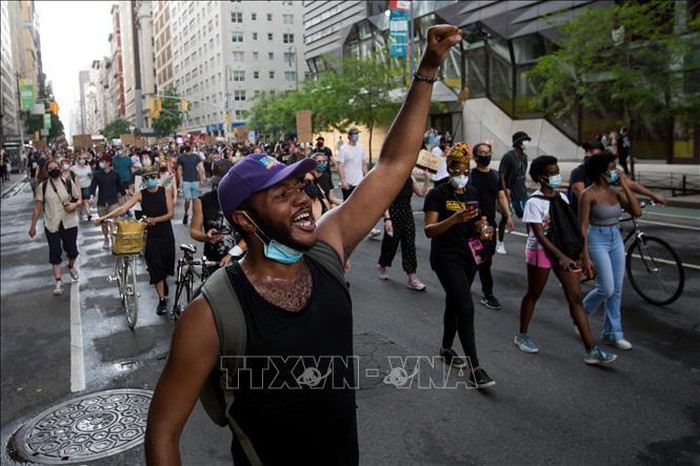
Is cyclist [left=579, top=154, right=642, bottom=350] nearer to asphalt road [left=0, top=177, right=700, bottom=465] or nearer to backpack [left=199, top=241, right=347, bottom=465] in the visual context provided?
asphalt road [left=0, top=177, right=700, bottom=465]

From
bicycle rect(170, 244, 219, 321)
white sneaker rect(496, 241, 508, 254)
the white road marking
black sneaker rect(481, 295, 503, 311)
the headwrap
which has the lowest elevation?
the white road marking

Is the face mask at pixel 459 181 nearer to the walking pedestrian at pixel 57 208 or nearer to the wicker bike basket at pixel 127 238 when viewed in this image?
the wicker bike basket at pixel 127 238

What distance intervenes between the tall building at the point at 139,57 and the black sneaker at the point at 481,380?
456ft

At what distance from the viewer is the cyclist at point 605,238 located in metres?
5.88

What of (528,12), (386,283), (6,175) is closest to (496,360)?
(386,283)

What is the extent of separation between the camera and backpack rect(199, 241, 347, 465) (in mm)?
1838

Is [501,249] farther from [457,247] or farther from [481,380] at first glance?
[481,380]

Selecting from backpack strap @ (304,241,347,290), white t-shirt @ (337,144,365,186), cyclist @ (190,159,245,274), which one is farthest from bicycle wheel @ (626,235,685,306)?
A: backpack strap @ (304,241,347,290)

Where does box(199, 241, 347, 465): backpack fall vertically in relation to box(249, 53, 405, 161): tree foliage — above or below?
below

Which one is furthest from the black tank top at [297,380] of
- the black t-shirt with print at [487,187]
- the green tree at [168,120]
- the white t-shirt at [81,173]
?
the green tree at [168,120]

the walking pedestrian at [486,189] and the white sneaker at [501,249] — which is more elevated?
the walking pedestrian at [486,189]

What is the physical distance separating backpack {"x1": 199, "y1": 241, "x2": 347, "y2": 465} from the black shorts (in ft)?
27.1

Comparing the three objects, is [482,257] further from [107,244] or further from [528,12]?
[528,12]

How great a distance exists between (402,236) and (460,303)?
12.4 ft
